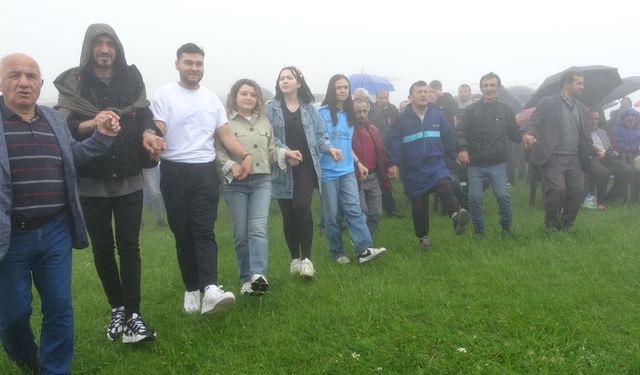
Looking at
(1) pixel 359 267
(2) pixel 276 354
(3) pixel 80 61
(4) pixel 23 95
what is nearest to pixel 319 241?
(1) pixel 359 267

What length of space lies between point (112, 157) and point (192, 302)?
1.55m

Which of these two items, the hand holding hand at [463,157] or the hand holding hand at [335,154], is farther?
the hand holding hand at [463,157]

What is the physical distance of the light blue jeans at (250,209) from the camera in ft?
15.3

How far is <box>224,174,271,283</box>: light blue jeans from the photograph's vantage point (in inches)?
184

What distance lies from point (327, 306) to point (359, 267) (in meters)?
1.39

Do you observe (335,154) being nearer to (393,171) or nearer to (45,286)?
(393,171)

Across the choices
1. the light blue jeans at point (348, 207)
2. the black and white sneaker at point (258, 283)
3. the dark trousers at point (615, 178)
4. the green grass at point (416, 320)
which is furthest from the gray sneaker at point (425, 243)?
the dark trousers at point (615, 178)

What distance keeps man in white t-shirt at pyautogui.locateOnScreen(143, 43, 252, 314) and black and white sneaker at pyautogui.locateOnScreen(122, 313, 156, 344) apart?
47 centimetres

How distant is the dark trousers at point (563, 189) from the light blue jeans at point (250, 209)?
419cm

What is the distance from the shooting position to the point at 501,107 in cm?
708

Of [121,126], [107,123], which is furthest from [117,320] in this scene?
[107,123]

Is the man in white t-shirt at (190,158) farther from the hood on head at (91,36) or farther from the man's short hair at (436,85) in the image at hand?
the man's short hair at (436,85)

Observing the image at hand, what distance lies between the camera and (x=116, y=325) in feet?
13.6

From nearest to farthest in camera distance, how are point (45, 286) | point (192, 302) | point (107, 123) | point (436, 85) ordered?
Result: point (45, 286)
point (107, 123)
point (192, 302)
point (436, 85)
